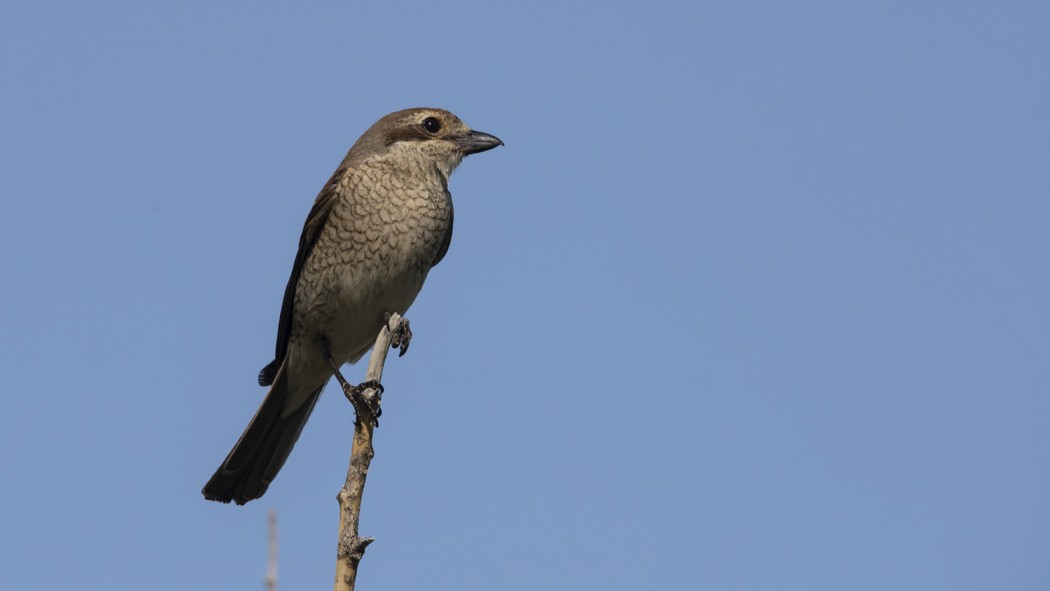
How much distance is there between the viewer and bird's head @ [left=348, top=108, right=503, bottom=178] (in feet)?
23.1

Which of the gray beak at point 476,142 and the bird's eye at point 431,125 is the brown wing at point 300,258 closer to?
the bird's eye at point 431,125

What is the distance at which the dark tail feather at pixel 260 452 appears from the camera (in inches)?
261

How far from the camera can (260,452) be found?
678cm

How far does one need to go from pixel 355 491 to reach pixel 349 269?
8.49ft

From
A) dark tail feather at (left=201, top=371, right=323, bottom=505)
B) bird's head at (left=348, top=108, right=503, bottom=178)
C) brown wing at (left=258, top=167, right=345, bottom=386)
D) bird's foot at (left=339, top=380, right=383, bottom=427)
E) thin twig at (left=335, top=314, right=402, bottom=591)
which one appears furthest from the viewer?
bird's head at (left=348, top=108, right=503, bottom=178)

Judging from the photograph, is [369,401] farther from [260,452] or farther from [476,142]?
[476,142]

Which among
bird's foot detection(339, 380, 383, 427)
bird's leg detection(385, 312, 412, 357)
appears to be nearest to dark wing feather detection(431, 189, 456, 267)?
bird's leg detection(385, 312, 412, 357)

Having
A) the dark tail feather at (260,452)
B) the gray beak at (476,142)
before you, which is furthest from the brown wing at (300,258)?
the gray beak at (476,142)

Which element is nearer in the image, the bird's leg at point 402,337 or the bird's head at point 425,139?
the bird's leg at point 402,337

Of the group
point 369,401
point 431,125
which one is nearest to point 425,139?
point 431,125

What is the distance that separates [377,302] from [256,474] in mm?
1154

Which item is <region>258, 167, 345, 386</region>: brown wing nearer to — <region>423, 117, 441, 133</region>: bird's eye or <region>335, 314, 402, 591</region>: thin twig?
<region>423, 117, 441, 133</region>: bird's eye

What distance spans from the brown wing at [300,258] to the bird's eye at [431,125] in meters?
0.57

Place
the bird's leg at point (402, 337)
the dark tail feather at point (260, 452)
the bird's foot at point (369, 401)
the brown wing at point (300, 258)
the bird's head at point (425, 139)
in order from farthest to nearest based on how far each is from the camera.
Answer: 1. the bird's head at point (425, 139)
2. the brown wing at point (300, 258)
3. the dark tail feather at point (260, 452)
4. the bird's leg at point (402, 337)
5. the bird's foot at point (369, 401)
